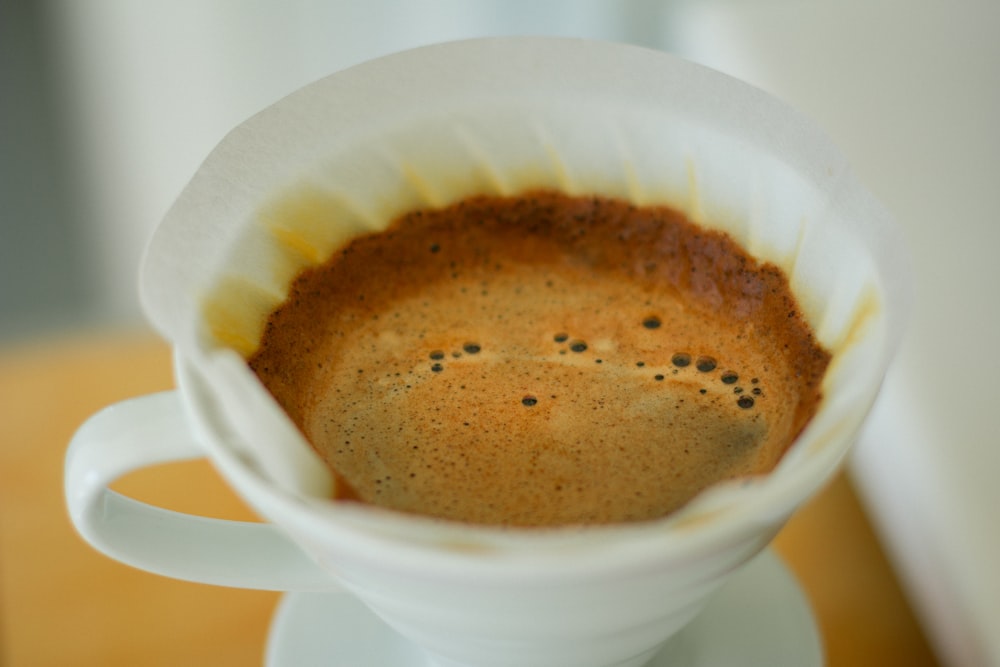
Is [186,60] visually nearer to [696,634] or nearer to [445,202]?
[445,202]

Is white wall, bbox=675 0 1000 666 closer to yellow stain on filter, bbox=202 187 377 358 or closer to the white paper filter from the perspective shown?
the white paper filter

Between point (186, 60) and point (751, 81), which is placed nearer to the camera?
point (751, 81)

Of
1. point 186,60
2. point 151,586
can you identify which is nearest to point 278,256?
point 151,586

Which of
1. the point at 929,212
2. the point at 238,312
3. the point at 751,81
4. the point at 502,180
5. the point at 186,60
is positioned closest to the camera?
the point at 238,312

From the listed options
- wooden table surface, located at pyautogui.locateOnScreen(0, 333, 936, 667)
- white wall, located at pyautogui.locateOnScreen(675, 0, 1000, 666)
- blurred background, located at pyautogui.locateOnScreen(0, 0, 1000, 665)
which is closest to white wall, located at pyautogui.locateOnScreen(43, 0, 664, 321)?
blurred background, located at pyautogui.locateOnScreen(0, 0, 1000, 665)

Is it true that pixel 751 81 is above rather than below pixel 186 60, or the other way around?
above

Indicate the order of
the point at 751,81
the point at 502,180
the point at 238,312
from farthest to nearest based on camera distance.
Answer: the point at 751,81 < the point at 502,180 < the point at 238,312
